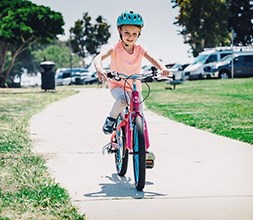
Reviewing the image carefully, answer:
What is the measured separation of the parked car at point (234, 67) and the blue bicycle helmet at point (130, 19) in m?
34.1

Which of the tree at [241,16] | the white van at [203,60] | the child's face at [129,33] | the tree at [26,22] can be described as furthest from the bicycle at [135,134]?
the tree at [241,16]

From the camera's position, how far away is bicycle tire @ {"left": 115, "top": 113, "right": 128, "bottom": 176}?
614 centimetres

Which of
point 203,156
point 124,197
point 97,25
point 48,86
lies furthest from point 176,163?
point 97,25

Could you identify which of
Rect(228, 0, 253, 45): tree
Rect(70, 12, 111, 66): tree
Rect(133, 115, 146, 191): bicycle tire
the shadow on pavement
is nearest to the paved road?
the shadow on pavement

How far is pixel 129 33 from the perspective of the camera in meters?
5.91

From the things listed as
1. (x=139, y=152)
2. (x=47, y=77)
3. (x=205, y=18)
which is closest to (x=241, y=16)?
(x=205, y=18)

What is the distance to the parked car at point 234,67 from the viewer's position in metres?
39.8

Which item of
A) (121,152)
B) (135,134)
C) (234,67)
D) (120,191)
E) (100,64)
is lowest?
(120,191)

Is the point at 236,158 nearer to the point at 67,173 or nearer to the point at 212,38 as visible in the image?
the point at 67,173

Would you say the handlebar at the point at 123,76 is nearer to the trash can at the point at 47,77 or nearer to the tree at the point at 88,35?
the trash can at the point at 47,77

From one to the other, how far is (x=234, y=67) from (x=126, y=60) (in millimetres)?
34486

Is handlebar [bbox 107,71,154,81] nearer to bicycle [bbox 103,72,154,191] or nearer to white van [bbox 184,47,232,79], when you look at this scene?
bicycle [bbox 103,72,154,191]

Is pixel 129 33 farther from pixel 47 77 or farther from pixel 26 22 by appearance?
pixel 26 22

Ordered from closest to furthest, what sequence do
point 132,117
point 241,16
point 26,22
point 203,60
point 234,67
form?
point 132,117 → point 26,22 → point 234,67 → point 203,60 → point 241,16
